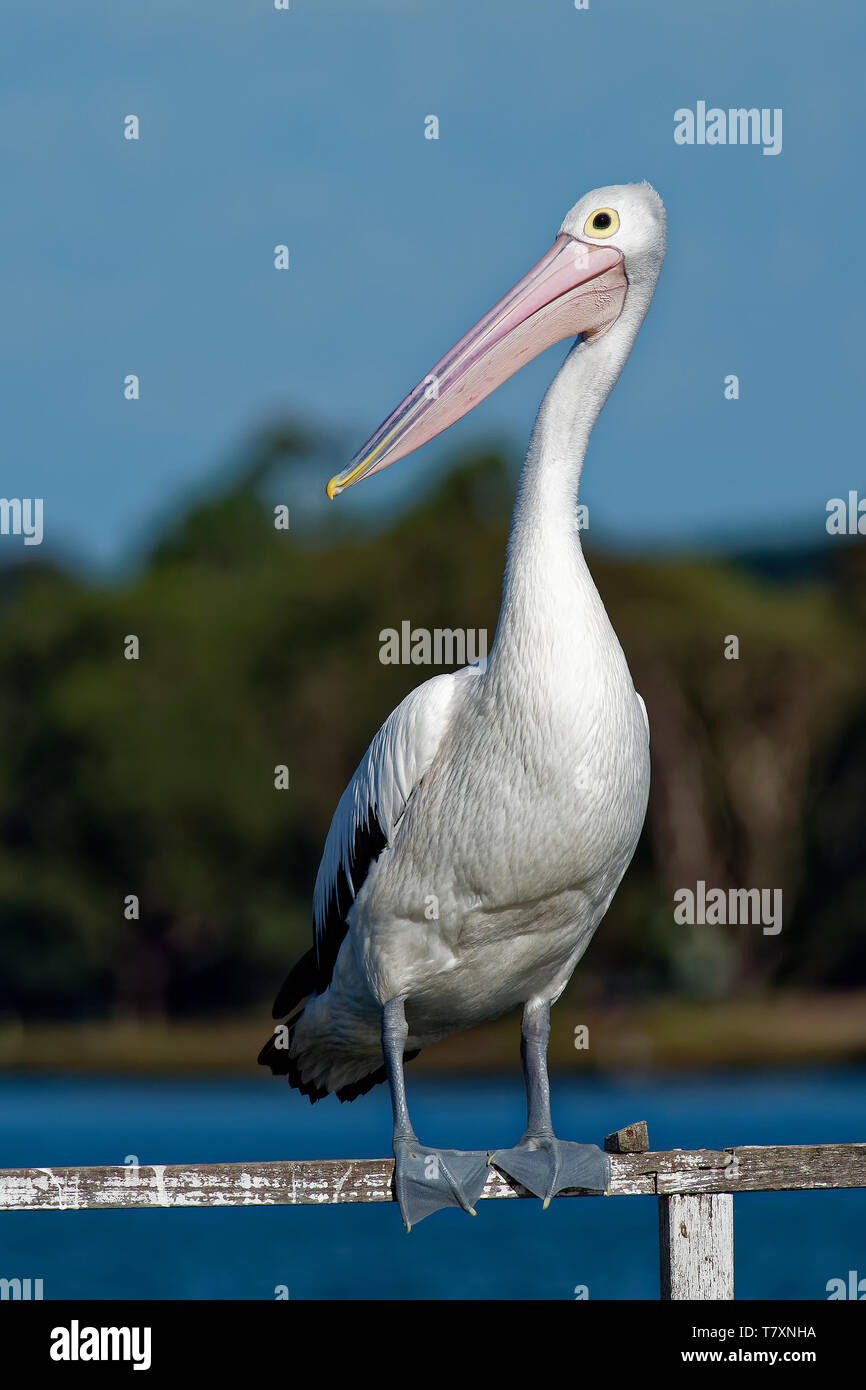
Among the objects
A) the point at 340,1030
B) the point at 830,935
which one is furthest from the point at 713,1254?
the point at 830,935

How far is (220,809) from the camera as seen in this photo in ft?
108

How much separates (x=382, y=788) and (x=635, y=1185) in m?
1.33

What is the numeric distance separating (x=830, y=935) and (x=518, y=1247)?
Result: 40.6 feet

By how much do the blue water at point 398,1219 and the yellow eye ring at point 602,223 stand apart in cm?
1137

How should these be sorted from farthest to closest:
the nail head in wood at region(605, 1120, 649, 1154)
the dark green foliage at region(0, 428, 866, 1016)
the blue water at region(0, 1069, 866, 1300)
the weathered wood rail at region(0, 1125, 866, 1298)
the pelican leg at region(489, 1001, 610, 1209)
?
the dark green foliage at region(0, 428, 866, 1016) → the blue water at region(0, 1069, 866, 1300) → the nail head in wood at region(605, 1120, 649, 1154) → the pelican leg at region(489, 1001, 610, 1209) → the weathered wood rail at region(0, 1125, 866, 1298)

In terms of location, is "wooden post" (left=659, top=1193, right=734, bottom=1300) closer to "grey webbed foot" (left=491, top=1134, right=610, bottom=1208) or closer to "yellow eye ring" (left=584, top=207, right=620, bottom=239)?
"grey webbed foot" (left=491, top=1134, right=610, bottom=1208)

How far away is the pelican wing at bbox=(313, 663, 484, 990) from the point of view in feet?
17.0

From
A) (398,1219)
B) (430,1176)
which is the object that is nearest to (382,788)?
(430,1176)

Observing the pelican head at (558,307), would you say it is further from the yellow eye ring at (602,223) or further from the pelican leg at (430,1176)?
the pelican leg at (430,1176)

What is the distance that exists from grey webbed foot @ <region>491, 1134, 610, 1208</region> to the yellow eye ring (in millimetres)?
2514

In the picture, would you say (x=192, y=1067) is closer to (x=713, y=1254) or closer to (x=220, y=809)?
(x=220, y=809)

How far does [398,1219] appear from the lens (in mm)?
14633

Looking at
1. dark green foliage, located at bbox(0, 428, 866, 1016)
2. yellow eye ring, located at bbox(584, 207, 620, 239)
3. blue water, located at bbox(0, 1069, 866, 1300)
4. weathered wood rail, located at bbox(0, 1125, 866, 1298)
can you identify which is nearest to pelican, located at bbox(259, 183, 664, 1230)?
→ yellow eye ring, located at bbox(584, 207, 620, 239)

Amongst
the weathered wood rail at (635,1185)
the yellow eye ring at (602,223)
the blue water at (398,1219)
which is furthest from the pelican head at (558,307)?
the blue water at (398,1219)
